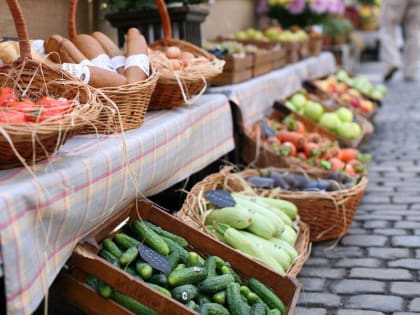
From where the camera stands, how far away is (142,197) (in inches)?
135

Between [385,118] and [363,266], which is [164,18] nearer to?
[363,266]

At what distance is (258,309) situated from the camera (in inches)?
116

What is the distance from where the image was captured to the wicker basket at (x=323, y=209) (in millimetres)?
4414

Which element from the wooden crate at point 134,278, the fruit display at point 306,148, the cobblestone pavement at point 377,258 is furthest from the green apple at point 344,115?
the wooden crate at point 134,278

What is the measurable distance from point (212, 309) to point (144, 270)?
335 mm

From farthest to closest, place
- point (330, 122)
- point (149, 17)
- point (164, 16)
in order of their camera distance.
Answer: point (330, 122)
point (149, 17)
point (164, 16)

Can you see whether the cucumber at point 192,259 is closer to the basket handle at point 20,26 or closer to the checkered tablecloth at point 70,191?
the checkered tablecloth at point 70,191

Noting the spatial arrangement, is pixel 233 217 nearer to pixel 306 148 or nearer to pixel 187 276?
pixel 187 276

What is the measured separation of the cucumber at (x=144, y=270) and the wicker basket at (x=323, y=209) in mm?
1678

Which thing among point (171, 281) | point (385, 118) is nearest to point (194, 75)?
point (171, 281)

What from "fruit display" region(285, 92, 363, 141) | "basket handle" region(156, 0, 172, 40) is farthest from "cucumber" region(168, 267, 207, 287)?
"fruit display" region(285, 92, 363, 141)

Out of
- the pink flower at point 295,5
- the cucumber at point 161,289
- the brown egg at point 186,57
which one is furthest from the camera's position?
the pink flower at point 295,5

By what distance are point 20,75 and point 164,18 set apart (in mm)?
1896

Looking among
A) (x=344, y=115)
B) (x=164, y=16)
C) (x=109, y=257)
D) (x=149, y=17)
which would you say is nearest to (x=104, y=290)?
(x=109, y=257)
